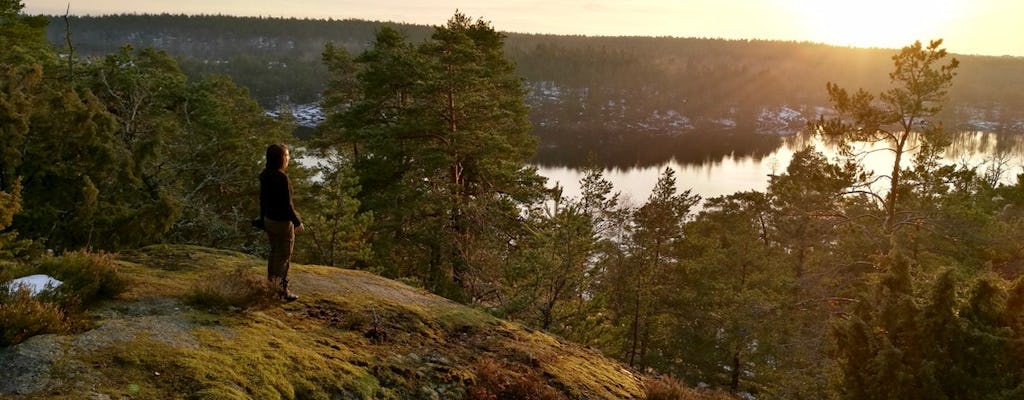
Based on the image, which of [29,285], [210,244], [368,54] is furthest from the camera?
[368,54]

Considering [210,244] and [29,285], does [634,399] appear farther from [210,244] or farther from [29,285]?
[210,244]

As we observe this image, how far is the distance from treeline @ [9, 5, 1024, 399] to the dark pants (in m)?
2.87

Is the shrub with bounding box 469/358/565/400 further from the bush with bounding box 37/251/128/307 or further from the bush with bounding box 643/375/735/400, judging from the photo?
the bush with bounding box 37/251/128/307

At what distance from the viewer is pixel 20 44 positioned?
2147 cm

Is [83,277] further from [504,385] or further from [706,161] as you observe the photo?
[706,161]

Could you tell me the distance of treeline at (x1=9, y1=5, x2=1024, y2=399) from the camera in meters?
9.37

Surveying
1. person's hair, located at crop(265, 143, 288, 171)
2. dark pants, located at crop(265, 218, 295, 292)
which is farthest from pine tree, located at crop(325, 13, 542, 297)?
person's hair, located at crop(265, 143, 288, 171)

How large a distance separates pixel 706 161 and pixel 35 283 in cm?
10327

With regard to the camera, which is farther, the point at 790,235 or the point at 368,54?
the point at 790,235

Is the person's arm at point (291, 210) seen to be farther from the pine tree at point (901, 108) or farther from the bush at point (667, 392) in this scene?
the pine tree at point (901, 108)

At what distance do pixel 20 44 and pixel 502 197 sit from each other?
1878 centimetres

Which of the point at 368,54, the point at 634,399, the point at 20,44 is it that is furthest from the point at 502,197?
the point at 20,44

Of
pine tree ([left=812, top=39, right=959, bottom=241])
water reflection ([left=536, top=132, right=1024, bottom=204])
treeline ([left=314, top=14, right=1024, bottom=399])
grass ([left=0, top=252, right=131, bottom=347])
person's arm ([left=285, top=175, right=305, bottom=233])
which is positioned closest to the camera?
grass ([left=0, top=252, right=131, bottom=347])

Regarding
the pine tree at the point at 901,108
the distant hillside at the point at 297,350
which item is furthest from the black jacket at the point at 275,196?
the pine tree at the point at 901,108
